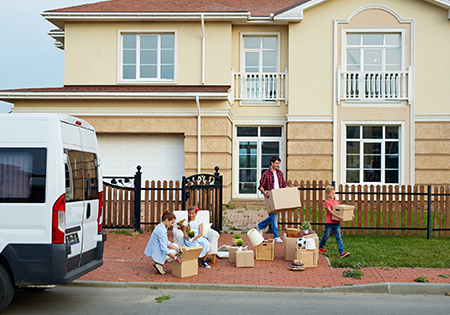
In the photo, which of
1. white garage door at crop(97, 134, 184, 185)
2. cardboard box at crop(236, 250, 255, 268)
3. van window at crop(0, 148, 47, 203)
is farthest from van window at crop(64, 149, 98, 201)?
white garage door at crop(97, 134, 184, 185)

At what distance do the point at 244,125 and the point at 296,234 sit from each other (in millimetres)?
8564

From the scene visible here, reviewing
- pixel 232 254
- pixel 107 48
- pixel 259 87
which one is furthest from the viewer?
pixel 259 87

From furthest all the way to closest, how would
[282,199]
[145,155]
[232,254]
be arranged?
1. [145,155]
2. [282,199]
3. [232,254]

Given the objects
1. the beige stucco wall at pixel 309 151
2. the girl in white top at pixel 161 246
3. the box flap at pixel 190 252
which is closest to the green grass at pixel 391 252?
the box flap at pixel 190 252

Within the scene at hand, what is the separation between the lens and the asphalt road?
5840 millimetres

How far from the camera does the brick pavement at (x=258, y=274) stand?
7195mm

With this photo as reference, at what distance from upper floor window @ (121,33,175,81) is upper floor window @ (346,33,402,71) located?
6.61m

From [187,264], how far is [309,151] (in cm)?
967

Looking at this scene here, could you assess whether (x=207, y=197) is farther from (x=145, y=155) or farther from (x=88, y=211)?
(x=145, y=155)

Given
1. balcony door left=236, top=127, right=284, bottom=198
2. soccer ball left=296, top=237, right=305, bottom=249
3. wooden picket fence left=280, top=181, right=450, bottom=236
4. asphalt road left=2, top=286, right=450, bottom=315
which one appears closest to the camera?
asphalt road left=2, top=286, right=450, bottom=315

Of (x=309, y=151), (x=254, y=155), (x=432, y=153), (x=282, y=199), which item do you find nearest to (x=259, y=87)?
(x=254, y=155)

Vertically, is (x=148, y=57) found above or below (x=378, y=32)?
below

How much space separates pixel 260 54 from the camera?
675 inches

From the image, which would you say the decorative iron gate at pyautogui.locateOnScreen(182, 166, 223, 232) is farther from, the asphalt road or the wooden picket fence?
the asphalt road
